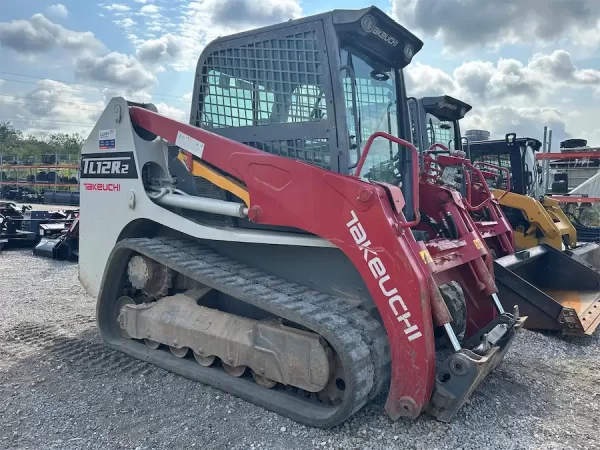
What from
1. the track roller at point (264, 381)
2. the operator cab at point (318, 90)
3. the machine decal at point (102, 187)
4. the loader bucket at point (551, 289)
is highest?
the operator cab at point (318, 90)

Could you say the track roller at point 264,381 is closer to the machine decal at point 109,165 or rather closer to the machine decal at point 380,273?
the machine decal at point 380,273

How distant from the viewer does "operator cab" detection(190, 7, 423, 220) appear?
11.8ft

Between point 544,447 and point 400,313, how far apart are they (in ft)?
3.55

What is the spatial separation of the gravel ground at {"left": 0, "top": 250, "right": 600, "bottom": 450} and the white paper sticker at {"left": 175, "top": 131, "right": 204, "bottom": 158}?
164 centimetres

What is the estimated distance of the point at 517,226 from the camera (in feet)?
27.8

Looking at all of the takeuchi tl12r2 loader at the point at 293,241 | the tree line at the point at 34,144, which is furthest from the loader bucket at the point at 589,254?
the tree line at the point at 34,144

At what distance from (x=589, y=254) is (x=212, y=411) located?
→ 627 centimetres

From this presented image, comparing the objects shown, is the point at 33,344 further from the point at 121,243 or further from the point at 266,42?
the point at 266,42

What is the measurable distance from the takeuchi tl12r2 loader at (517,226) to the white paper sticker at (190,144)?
2207mm

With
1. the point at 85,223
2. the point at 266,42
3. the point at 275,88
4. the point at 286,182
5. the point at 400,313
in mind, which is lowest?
the point at 400,313

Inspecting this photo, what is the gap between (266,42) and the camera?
3.95m

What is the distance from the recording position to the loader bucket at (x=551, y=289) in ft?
16.1

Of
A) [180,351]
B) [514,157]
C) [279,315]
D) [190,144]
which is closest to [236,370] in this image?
[180,351]

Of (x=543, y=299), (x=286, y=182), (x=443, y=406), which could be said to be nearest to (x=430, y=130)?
(x=543, y=299)
